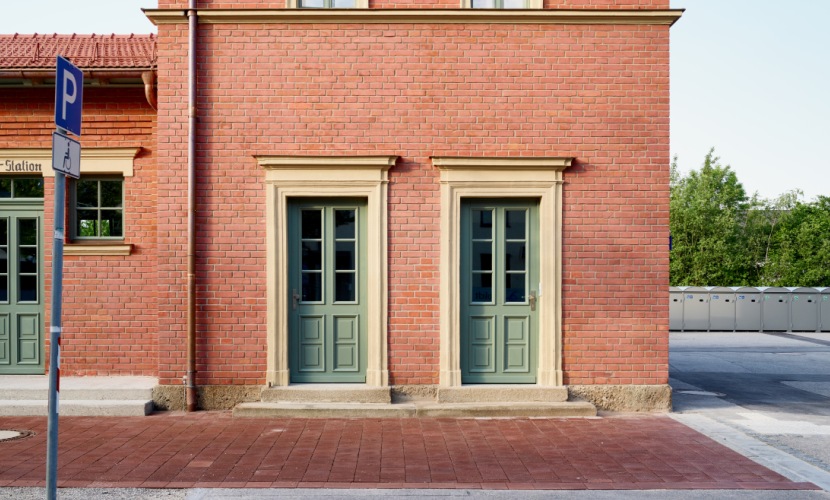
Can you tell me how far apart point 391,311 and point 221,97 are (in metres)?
3.26

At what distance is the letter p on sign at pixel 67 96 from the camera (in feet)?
14.7

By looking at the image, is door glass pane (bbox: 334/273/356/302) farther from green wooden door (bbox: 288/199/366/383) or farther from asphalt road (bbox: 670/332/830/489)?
asphalt road (bbox: 670/332/830/489)

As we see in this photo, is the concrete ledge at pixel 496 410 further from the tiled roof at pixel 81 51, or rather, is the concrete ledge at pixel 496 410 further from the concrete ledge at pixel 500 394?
the tiled roof at pixel 81 51

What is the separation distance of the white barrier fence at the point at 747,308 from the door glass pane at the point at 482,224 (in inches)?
623

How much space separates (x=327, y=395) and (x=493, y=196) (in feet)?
10.0

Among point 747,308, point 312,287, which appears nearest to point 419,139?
point 312,287

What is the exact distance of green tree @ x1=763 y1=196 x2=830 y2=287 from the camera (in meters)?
34.3

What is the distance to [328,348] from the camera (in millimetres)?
8742

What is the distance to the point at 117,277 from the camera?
9.36 metres

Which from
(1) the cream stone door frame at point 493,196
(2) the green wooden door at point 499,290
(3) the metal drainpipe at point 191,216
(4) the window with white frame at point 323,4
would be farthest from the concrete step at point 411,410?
(4) the window with white frame at point 323,4

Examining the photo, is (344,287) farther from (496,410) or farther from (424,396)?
(496,410)

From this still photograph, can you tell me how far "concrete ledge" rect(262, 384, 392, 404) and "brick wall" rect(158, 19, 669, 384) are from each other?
281 millimetres

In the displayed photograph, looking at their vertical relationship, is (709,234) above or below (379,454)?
above

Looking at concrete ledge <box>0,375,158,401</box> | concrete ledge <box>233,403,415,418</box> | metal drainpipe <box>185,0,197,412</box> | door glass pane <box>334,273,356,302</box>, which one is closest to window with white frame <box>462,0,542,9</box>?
metal drainpipe <box>185,0,197,412</box>
